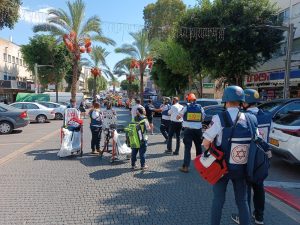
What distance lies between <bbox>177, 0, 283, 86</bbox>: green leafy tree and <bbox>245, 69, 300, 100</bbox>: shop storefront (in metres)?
3.05

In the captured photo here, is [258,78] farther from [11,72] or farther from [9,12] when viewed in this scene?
[11,72]

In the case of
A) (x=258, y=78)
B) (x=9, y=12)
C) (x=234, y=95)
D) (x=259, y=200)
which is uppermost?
(x=9, y=12)

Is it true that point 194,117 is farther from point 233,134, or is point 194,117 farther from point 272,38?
point 272,38

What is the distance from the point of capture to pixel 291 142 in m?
7.59

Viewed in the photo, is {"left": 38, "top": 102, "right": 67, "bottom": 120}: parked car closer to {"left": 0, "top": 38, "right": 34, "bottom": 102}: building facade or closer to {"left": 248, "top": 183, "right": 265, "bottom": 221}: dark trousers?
{"left": 0, "top": 38, "right": 34, "bottom": 102}: building facade

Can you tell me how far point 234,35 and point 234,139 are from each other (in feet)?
60.9

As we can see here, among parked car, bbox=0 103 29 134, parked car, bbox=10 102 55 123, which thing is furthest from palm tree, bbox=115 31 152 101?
parked car, bbox=0 103 29 134

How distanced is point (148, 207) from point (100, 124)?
4905mm

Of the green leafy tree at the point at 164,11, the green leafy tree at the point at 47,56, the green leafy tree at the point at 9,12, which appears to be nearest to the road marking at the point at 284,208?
the green leafy tree at the point at 9,12

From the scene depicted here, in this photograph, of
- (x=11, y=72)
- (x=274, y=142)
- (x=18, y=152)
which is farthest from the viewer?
(x=11, y=72)

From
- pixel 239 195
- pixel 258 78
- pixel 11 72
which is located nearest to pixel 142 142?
pixel 239 195

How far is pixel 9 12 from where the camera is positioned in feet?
65.6

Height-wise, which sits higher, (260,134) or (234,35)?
(234,35)

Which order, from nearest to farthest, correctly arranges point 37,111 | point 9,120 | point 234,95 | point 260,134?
point 234,95 < point 260,134 < point 9,120 < point 37,111
